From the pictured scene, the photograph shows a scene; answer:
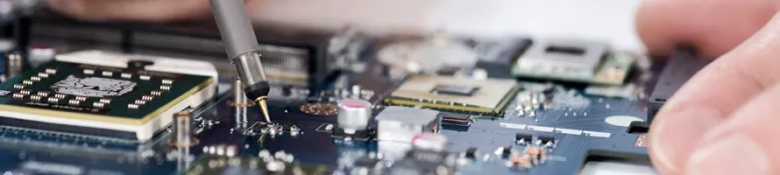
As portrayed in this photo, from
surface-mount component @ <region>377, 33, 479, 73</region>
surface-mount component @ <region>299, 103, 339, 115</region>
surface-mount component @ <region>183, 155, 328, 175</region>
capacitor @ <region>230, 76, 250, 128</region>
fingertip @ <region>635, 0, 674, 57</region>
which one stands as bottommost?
surface-mount component @ <region>183, 155, 328, 175</region>

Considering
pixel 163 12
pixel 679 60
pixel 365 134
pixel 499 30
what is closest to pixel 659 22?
pixel 679 60

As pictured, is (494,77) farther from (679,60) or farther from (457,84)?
(679,60)

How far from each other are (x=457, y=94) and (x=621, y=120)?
26cm

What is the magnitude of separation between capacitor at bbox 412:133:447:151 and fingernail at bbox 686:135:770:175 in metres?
0.30

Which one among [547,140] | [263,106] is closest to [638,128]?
[547,140]

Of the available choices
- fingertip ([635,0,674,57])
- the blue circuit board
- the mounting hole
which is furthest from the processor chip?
fingertip ([635,0,674,57])

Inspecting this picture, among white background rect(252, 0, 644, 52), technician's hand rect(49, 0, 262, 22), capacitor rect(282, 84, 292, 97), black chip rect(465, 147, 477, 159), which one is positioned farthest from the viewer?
white background rect(252, 0, 644, 52)

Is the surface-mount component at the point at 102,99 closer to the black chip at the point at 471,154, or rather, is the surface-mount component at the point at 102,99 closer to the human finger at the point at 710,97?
the black chip at the point at 471,154

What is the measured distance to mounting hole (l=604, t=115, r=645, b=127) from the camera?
1626 millimetres

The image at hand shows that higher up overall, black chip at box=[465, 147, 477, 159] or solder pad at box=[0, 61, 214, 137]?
solder pad at box=[0, 61, 214, 137]

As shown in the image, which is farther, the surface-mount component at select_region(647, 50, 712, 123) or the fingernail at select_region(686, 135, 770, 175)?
the surface-mount component at select_region(647, 50, 712, 123)

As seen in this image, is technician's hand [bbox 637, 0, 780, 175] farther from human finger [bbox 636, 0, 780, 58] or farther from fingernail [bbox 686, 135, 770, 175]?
human finger [bbox 636, 0, 780, 58]

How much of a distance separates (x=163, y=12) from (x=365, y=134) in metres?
0.75

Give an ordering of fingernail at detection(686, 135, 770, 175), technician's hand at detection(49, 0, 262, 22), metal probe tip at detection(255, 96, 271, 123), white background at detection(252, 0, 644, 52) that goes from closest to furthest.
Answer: fingernail at detection(686, 135, 770, 175), metal probe tip at detection(255, 96, 271, 123), technician's hand at detection(49, 0, 262, 22), white background at detection(252, 0, 644, 52)
